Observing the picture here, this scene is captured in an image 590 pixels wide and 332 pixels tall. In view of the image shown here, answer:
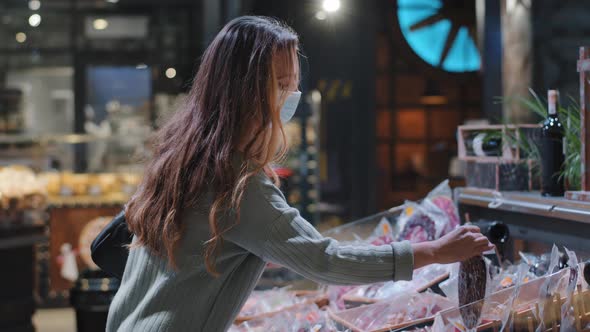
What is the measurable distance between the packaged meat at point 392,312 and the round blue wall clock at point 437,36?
3069 millimetres

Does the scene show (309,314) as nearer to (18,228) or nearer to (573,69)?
(573,69)

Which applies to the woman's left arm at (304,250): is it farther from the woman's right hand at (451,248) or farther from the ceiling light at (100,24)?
the ceiling light at (100,24)

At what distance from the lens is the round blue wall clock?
5.22 metres

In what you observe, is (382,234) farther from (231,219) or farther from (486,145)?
(231,219)

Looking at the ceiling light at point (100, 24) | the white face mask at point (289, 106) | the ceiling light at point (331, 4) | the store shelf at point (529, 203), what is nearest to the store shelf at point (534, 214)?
the store shelf at point (529, 203)

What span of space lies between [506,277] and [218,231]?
3.48 ft

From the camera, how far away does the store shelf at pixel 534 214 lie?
220 cm

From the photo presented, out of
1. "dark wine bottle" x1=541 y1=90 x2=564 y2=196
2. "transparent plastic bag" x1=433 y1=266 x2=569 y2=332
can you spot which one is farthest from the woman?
"dark wine bottle" x1=541 y1=90 x2=564 y2=196

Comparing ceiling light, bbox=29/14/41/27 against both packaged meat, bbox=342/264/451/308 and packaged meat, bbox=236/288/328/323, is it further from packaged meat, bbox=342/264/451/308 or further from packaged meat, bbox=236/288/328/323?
packaged meat, bbox=342/264/451/308

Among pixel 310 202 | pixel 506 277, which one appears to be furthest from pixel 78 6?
pixel 506 277

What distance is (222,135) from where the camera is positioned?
65.9 inches

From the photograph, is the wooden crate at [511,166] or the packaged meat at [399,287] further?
the wooden crate at [511,166]

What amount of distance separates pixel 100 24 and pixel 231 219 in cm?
701

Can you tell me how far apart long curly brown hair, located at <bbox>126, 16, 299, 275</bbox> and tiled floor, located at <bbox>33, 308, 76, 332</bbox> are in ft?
16.5
